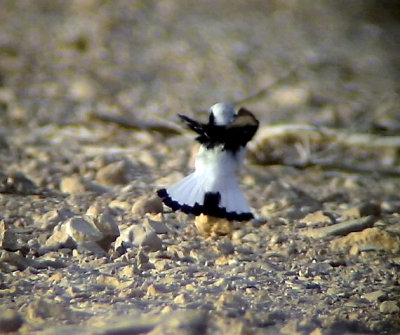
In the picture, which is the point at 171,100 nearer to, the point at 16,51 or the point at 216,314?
the point at 16,51

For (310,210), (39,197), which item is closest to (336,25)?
(310,210)

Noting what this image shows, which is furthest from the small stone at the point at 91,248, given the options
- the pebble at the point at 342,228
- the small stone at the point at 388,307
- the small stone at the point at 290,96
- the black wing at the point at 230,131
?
the small stone at the point at 290,96

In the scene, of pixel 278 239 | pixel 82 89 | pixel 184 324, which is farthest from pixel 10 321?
pixel 82 89

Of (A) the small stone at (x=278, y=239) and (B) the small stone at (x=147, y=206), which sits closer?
(A) the small stone at (x=278, y=239)

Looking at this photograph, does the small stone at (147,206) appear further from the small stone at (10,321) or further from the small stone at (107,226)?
the small stone at (10,321)

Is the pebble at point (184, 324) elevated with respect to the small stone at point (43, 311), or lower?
lower

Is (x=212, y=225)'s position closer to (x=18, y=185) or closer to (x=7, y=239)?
(x=7, y=239)
